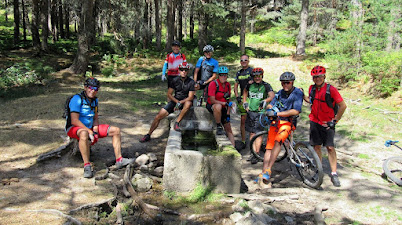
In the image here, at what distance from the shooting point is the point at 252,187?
19.8ft

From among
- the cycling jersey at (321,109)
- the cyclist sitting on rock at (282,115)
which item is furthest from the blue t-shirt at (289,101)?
the cycling jersey at (321,109)

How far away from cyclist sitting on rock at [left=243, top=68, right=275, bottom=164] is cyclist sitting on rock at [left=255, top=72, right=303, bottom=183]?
3.08 ft

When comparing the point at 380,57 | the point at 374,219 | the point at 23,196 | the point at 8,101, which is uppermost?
the point at 380,57

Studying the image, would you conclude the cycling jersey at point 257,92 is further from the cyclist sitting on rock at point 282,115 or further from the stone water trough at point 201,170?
the stone water trough at point 201,170

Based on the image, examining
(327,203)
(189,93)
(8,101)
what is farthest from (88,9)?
(327,203)

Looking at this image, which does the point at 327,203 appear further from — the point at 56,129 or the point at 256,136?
the point at 56,129

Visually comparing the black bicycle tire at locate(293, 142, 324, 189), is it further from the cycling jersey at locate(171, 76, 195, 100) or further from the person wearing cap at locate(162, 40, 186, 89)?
the person wearing cap at locate(162, 40, 186, 89)

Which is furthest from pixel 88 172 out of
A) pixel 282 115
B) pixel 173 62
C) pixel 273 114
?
pixel 173 62

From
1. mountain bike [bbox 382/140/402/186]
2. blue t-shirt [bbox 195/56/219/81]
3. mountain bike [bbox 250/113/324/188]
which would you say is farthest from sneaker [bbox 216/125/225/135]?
mountain bike [bbox 382/140/402/186]

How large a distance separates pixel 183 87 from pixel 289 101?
2663 mm

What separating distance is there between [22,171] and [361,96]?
14411 mm

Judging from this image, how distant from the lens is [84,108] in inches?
226

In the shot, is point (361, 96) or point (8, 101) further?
point (361, 96)

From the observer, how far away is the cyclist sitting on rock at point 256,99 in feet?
22.8
